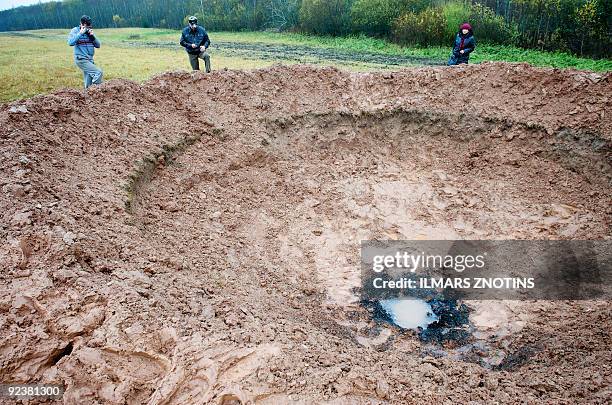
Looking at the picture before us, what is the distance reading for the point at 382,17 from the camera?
20734 millimetres

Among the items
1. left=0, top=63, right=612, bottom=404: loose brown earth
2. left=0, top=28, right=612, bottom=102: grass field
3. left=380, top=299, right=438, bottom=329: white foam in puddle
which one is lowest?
left=380, top=299, right=438, bottom=329: white foam in puddle

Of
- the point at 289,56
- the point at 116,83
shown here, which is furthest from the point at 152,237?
the point at 289,56

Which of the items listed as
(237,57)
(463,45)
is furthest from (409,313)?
(237,57)

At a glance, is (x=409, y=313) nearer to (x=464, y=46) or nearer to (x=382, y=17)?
(x=464, y=46)

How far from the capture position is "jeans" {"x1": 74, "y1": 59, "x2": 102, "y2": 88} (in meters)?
8.93

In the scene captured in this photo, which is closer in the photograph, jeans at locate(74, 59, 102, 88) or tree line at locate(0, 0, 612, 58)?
jeans at locate(74, 59, 102, 88)

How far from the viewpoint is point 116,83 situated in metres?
8.08

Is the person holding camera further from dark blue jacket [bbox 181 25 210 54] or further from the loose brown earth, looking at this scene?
dark blue jacket [bbox 181 25 210 54]

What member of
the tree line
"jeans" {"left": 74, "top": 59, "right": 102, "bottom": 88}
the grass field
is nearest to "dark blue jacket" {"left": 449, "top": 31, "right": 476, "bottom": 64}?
the grass field

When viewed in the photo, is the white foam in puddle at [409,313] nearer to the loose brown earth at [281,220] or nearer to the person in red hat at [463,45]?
the loose brown earth at [281,220]

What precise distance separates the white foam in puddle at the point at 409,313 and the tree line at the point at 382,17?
43.5ft

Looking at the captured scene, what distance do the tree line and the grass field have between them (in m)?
0.58

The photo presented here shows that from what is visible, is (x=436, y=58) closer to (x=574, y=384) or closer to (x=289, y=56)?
(x=289, y=56)

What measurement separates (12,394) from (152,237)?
2.89m
